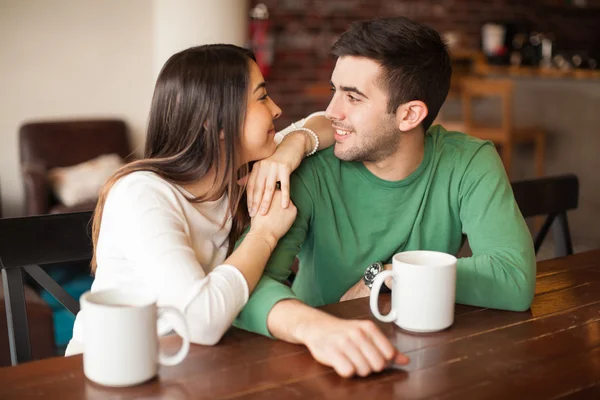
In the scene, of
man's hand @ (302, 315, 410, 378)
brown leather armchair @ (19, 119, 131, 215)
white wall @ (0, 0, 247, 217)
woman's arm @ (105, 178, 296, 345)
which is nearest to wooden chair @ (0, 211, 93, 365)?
woman's arm @ (105, 178, 296, 345)

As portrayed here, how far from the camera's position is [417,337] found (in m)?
1.18

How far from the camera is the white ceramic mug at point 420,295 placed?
1.15m

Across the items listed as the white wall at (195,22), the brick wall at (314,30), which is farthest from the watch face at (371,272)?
the brick wall at (314,30)

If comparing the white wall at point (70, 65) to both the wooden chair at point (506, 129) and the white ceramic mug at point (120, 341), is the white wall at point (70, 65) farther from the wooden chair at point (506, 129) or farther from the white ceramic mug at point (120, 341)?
the white ceramic mug at point (120, 341)

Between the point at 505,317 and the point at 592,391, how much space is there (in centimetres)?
30

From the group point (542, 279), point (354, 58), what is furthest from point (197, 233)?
point (542, 279)

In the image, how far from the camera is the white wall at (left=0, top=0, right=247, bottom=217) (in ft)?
14.8

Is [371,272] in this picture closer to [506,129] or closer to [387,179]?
[387,179]

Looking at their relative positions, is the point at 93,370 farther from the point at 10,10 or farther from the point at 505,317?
A: the point at 10,10

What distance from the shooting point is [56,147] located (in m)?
4.45

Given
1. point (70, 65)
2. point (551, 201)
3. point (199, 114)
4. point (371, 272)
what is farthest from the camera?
point (70, 65)

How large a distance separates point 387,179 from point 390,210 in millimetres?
72

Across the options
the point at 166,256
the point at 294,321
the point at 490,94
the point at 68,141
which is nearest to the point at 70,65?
the point at 68,141

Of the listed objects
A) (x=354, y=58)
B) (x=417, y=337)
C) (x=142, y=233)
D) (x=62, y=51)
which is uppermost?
(x=354, y=58)
